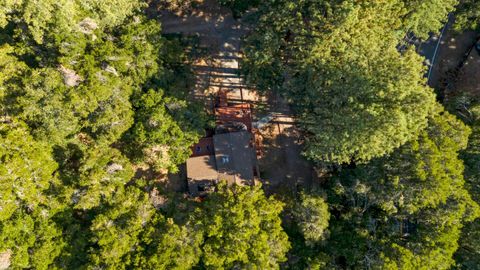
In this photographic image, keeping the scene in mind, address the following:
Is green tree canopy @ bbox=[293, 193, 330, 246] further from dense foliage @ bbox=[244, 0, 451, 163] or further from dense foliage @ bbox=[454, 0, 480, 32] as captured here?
dense foliage @ bbox=[454, 0, 480, 32]

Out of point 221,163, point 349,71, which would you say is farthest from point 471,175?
point 221,163

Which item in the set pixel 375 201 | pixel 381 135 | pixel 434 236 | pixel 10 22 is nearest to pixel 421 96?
pixel 381 135

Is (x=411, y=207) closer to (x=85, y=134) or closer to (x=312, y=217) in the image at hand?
(x=312, y=217)

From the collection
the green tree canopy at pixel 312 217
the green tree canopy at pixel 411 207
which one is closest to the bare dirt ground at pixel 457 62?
the green tree canopy at pixel 411 207

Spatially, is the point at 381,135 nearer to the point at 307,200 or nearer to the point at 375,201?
the point at 375,201

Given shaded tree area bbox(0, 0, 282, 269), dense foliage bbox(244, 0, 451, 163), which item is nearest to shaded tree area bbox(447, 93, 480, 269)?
dense foliage bbox(244, 0, 451, 163)

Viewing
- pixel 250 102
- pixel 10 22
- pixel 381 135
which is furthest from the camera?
pixel 250 102

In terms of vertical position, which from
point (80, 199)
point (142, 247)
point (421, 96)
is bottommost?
point (142, 247)
